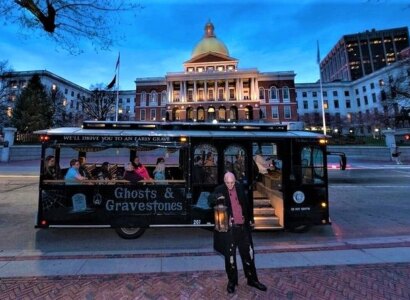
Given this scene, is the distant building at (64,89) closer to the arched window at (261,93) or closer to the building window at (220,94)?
the building window at (220,94)

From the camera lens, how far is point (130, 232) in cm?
732

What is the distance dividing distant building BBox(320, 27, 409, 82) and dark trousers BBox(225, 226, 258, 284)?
511ft

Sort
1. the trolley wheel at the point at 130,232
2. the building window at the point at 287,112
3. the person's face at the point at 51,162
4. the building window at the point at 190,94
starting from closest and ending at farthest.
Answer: the person's face at the point at 51,162
the trolley wheel at the point at 130,232
the building window at the point at 287,112
the building window at the point at 190,94

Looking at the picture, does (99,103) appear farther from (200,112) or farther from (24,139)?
(200,112)

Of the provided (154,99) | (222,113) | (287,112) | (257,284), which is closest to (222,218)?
(257,284)

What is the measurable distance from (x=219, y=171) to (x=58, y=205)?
A: 418 cm

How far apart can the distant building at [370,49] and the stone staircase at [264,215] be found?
152 metres

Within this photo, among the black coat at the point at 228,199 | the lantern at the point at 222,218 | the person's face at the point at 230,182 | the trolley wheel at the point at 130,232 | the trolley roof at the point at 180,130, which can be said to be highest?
the trolley roof at the point at 180,130

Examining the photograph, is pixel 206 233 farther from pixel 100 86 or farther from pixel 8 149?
pixel 100 86

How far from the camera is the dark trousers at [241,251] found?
14.4ft

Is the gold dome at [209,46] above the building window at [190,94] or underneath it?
above

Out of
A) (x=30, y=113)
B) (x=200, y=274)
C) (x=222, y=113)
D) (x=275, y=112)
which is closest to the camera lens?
(x=200, y=274)

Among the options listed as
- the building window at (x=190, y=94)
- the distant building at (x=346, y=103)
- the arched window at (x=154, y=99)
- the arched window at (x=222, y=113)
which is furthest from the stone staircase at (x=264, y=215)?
the distant building at (x=346, y=103)

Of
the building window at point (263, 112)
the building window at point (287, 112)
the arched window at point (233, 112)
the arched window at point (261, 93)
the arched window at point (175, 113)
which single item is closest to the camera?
the arched window at point (233, 112)
